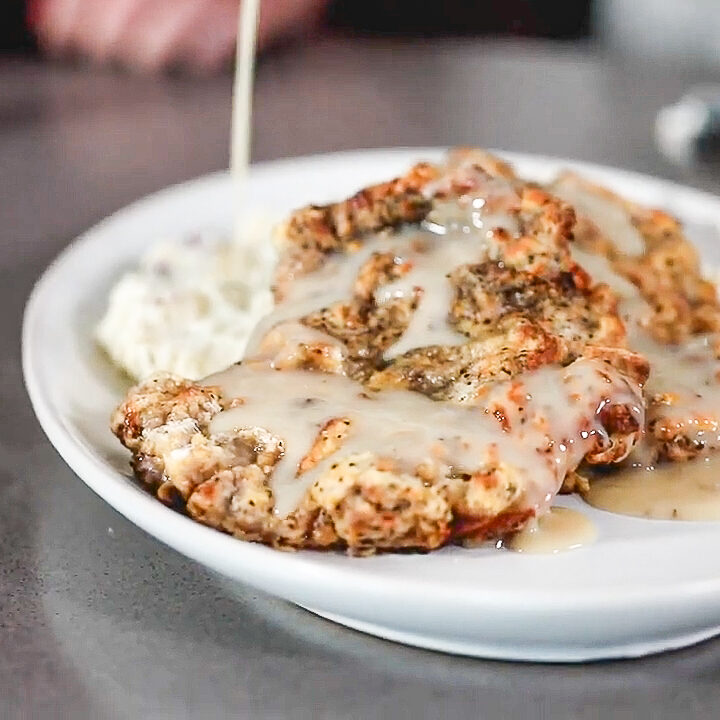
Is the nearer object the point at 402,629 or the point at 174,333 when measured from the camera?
the point at 402,629

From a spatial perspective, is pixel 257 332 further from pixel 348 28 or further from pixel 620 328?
pixel 348 28

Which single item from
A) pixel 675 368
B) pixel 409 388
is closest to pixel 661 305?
pixel 675 368

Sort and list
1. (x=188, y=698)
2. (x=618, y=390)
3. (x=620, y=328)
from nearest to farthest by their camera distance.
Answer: (x=188, y=698)
(x=618, y=390)
(x=620, y=328)

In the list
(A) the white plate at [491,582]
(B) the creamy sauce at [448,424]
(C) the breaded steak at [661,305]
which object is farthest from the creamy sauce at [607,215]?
(A) the white plate at [491,582]

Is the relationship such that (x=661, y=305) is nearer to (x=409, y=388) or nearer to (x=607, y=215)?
(x=607, y=215)

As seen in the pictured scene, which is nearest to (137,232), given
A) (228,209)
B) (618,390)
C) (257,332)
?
(228,209)

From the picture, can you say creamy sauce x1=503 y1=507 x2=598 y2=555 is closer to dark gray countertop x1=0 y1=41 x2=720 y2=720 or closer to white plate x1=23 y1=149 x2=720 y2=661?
white plate x1=23 y1=149 x2=720 y2=661
